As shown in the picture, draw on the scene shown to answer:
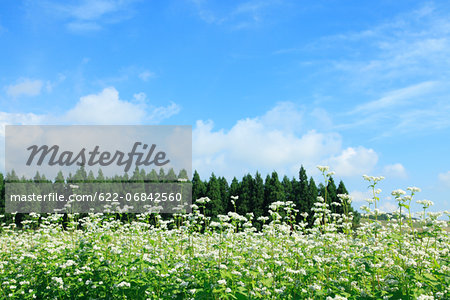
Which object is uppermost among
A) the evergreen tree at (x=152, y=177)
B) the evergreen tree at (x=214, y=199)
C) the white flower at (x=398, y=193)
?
the white flower at (x=398, y=193)

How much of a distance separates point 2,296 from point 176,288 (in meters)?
4.14

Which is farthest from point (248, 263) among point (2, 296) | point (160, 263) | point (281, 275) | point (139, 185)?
point (139, 185)

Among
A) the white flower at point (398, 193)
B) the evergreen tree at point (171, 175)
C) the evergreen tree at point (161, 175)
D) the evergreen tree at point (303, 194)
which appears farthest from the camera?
the evergreen tree at point (161, 175)

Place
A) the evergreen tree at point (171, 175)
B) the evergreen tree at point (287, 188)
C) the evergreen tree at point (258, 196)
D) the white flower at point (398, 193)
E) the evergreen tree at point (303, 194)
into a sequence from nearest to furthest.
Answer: the white flower at point (398, 193), the evergreen tree at point (303, 194), the evergreen tree at point (258, 196), the evergreen tree at point (287, 188), the evergreen tree at point (171, 175)

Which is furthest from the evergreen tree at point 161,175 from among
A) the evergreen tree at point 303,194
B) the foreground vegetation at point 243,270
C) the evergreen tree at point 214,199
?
the foreground vegetation at point 243,270

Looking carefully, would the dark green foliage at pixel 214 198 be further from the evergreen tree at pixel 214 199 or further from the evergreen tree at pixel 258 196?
the evergreen tree at pixel 258 196

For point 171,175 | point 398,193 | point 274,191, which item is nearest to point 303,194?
point 274,191

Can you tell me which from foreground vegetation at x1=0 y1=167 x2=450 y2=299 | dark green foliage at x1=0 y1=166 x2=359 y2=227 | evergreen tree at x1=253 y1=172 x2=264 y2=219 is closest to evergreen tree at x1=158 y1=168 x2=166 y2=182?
dark green foliage at x1=0 y1=166 x2=359 y2=227

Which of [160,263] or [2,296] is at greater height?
[160,263]

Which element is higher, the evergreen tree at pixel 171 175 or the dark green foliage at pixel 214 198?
the evergreen tree at pixel 171 175

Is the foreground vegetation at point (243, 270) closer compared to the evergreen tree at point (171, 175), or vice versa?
the foreground vegetation at point (243, 270)

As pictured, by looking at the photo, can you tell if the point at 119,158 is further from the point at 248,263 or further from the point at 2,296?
the point at 248,263

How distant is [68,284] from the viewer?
5.87 meters

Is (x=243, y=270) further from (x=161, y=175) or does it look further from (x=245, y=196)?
(x=161, y=175)
